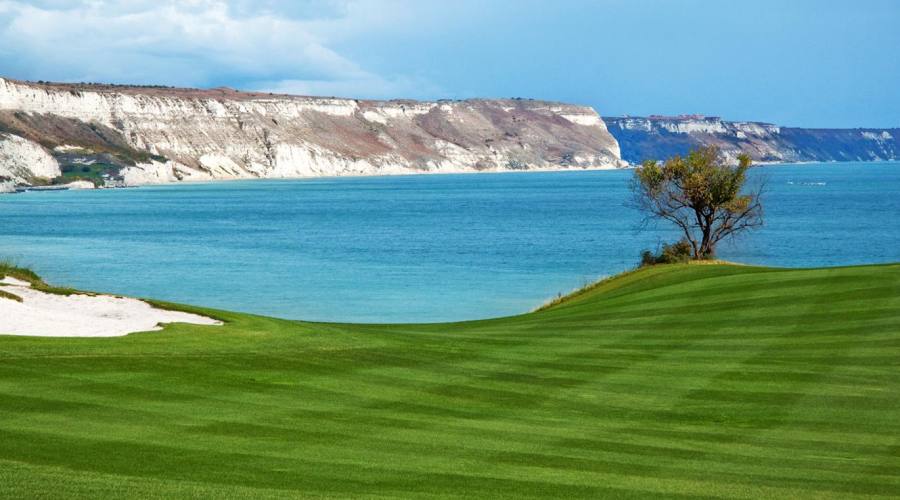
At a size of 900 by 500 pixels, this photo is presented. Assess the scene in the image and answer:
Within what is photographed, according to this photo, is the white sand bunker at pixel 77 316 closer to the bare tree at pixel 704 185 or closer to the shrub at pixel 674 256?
the shrub at pixel 674 256

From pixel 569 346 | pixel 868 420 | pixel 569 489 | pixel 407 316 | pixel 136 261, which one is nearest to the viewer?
pixel 569 489

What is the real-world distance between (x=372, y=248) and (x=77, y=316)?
55.7 m

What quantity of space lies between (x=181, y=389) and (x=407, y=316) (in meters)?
25.2

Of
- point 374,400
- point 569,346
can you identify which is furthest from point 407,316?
point 374,400

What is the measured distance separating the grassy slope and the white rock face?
164 metres

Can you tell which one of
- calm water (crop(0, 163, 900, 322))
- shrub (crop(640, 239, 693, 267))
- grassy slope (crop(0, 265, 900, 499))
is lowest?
calm water (crop(0, 163, 900, 322))

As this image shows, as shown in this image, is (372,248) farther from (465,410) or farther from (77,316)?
(465,410)

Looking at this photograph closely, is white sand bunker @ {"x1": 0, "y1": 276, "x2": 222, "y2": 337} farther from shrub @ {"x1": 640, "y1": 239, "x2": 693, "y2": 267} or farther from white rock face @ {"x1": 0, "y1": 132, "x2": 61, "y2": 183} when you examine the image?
white rock face @ {"x1": 0, "y1": 132, "x2": 61, "y2": 183}

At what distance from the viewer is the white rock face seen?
17412 cm

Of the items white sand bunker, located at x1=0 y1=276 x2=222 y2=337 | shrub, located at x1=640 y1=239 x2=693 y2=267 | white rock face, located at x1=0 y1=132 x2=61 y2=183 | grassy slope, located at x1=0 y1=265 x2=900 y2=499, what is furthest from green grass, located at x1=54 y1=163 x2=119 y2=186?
grassy slope, located at x1=0 y1=265 x2=900 y2=499

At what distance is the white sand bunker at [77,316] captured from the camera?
65.6 ft

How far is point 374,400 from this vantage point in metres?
16.2

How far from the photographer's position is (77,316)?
21453 millimetres

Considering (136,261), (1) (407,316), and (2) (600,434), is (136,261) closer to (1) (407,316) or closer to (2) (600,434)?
(1) (407,316)
